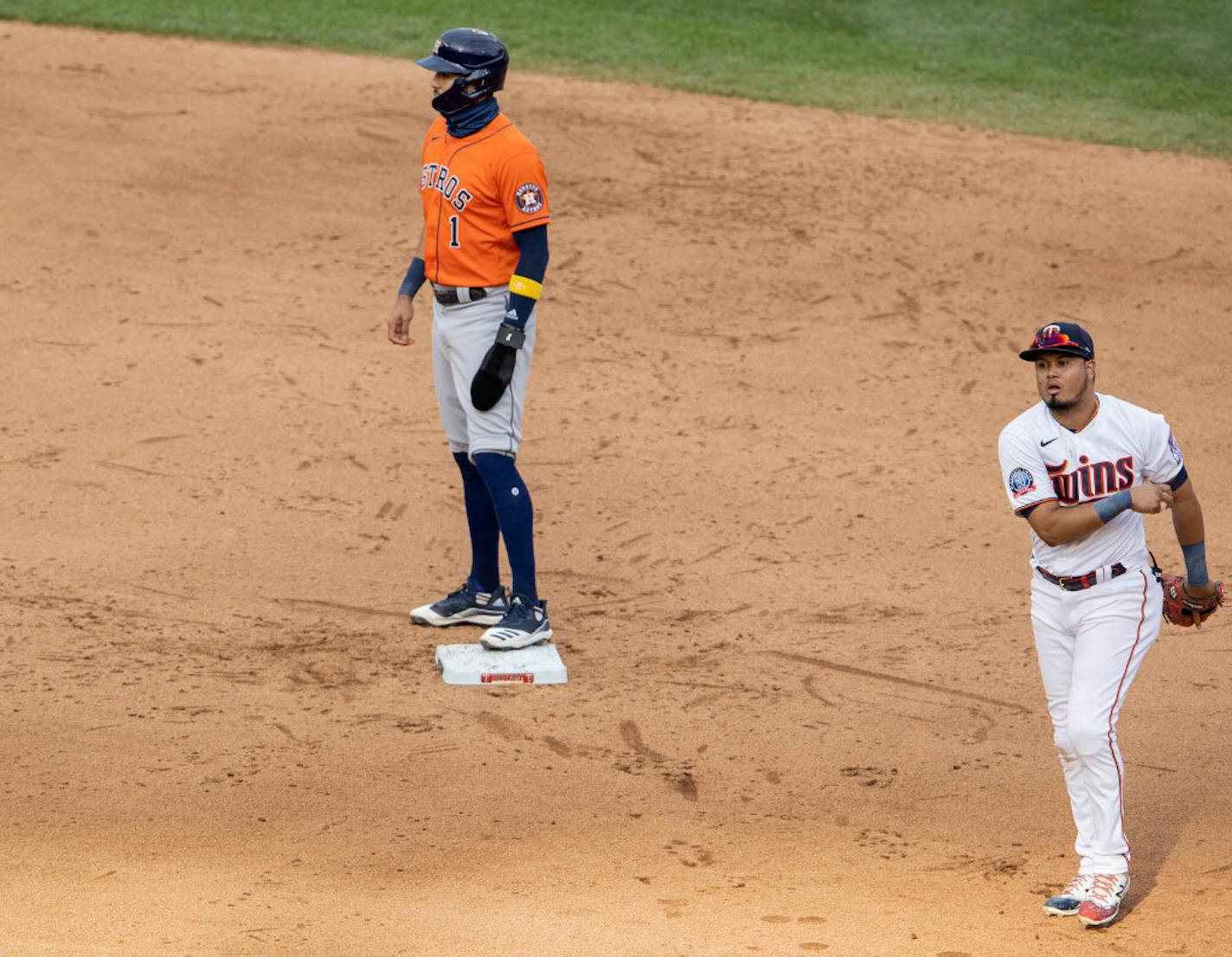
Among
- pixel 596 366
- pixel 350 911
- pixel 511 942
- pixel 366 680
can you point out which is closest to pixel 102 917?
pixel 350 911

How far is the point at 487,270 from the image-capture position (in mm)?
6215

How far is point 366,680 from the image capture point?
20.3ft

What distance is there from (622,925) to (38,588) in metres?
3.50

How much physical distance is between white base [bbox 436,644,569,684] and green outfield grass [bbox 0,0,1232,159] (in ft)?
27.4

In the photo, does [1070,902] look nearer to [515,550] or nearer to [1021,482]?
[1021,482]

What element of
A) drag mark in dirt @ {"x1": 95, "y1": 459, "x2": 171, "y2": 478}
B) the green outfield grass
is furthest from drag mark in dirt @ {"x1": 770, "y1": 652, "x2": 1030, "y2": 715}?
the green outfield grass

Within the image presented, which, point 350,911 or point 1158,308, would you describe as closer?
point 350,911

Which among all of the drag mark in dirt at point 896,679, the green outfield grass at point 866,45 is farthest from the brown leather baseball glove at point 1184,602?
the green outfield grass at point 866,45

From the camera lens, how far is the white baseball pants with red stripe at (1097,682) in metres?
4.63

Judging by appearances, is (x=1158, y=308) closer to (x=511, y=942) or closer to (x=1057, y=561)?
(x=1057, y=561)

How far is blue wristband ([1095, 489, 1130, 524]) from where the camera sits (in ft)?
14.9

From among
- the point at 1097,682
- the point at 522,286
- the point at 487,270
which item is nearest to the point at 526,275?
Answer: the point at 522,286

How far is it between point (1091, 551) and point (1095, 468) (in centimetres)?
24

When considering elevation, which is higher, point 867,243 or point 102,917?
point 867,243
